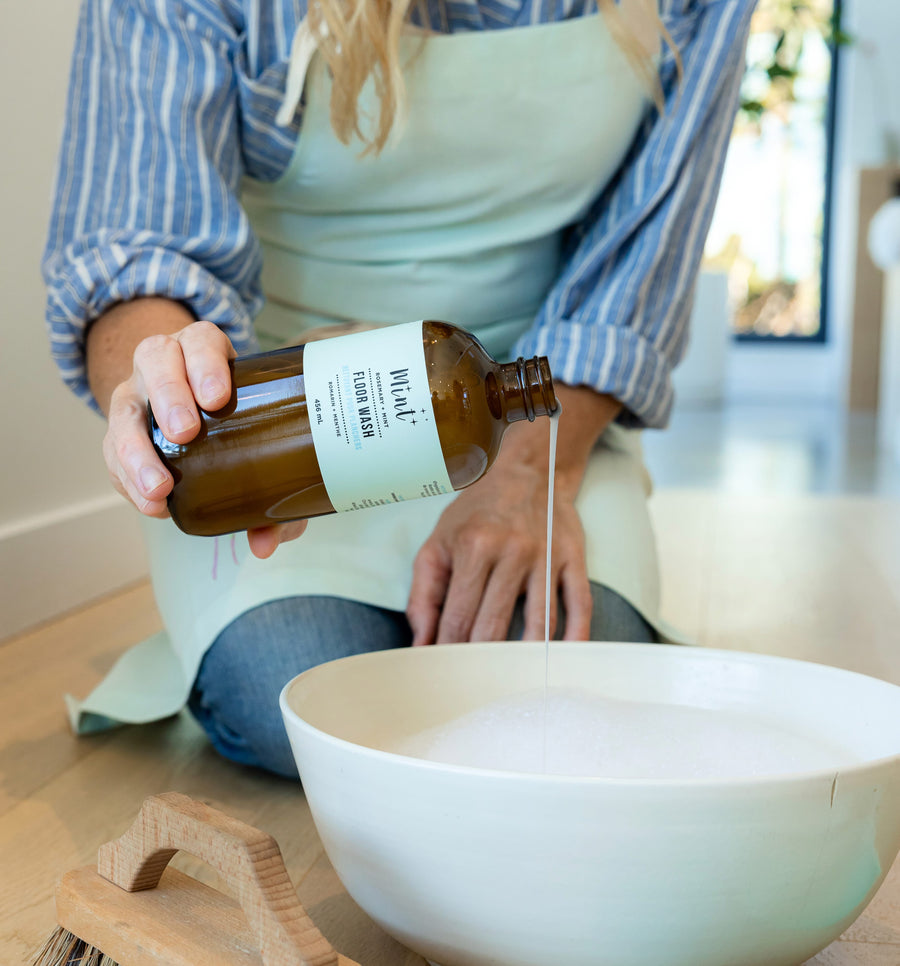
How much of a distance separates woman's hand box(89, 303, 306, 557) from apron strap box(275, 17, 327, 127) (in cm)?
43

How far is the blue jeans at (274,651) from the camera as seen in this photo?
918 mm

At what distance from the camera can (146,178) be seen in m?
0.94

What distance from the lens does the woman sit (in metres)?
0.92

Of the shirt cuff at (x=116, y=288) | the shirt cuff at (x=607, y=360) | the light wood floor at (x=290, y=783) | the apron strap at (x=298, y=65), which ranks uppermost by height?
the apron strap at (x=298, y=65)

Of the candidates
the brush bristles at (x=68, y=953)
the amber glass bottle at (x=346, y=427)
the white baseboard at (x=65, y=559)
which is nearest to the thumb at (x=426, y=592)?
the amber glass bottle at (x=346, y=427)

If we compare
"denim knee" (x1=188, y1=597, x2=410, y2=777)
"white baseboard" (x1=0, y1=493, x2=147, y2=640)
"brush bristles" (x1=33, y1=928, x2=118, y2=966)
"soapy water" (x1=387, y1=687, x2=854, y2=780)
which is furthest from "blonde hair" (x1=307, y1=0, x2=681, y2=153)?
"white baseboard" (x1=0, y1=493, x2=147, y2=640)

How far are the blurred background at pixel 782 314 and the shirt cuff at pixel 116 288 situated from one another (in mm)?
705

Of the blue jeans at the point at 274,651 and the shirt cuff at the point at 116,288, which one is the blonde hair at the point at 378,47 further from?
the blue jeans at the point at 274,651

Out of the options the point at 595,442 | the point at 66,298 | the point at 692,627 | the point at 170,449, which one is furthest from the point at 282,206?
the point at 692,627

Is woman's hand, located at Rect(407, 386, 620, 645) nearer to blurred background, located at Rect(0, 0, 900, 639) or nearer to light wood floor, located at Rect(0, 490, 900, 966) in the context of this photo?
light wood floor, located at Rect(0, 490, 900, 966)

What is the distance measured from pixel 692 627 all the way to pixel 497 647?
29.4 inches

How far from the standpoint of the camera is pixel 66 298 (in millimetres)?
883

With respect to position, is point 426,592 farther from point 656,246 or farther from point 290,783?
point 656,246

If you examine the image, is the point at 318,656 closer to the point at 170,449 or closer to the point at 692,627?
the point at 170,449
